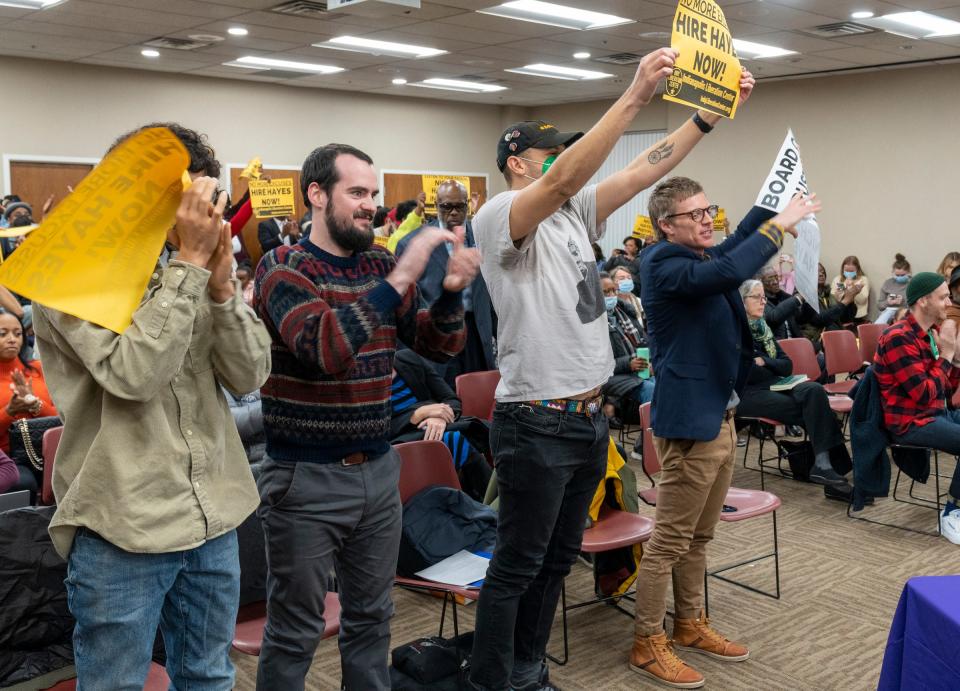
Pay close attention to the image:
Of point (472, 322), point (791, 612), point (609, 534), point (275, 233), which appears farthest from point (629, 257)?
point (609, 534)

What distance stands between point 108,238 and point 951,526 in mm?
4257

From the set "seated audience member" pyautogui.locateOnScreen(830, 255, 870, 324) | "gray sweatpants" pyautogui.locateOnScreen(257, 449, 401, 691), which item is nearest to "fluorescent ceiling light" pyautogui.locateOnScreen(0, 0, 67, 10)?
"gray sweatpants" pyautogui.locateOnScreen(257, 449, 401, 691)

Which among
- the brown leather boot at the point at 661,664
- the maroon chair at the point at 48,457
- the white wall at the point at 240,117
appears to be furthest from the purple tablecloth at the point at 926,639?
the white wall at the point at 240,117

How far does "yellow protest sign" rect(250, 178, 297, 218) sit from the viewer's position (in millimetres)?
6922

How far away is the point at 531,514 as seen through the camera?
2.38 metres

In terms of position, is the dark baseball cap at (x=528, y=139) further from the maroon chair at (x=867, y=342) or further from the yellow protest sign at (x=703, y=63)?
the maroon chair at (x=867, y=342)

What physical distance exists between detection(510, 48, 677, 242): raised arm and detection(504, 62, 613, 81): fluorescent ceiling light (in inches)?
351

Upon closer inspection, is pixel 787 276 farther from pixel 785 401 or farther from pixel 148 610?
pixel 148 610

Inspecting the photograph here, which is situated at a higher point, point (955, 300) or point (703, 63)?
point (703, 63)

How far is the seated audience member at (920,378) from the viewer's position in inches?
172

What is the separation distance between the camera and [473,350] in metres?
4.57

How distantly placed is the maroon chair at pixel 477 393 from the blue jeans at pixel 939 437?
199 cm

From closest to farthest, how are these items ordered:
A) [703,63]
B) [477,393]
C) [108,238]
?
[108,238] < [703,63] < [477,393]

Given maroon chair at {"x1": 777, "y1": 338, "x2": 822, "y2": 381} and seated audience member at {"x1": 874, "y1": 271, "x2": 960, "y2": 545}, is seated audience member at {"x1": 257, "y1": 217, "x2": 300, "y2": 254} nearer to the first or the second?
maroon chair at {"x1": 777, "y1": 338, "x2": 822, "y2": 381}
